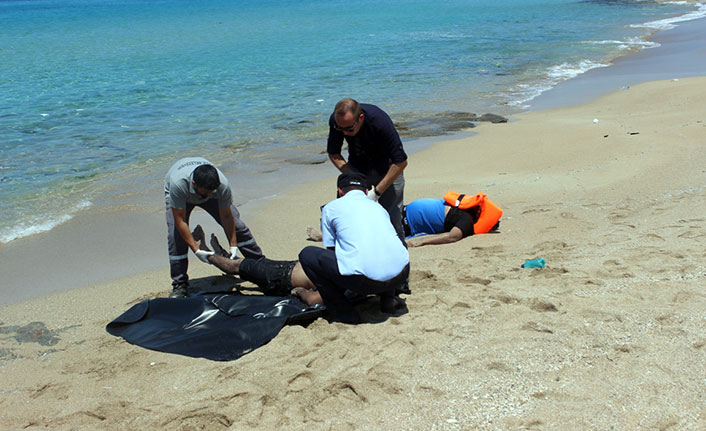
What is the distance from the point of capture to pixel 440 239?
642 centimetres

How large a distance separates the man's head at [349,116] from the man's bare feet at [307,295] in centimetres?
127

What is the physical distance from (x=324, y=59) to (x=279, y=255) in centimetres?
1910

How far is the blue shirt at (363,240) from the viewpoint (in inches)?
167

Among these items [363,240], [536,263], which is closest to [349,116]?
[363,240]

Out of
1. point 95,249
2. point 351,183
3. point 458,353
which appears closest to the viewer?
point 458,353

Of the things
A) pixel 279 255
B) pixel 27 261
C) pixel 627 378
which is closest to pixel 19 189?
pixel 27 261

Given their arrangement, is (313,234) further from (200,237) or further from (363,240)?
(363,240)

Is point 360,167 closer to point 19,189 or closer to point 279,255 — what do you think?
point 279,255

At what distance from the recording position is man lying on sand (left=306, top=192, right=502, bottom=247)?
6.45 meters

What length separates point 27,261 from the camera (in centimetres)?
654

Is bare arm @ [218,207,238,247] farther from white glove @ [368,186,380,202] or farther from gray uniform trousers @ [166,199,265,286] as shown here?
white glove @ [368,186,380,202]

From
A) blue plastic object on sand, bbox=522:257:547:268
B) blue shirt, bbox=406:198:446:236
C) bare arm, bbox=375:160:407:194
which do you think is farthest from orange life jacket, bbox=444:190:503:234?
bare arm, bbox=375:160:407:194

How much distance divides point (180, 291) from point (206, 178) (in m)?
1.20

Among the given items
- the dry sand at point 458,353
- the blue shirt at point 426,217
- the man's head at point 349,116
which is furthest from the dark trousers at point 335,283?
the blue shirt at point 426,217
